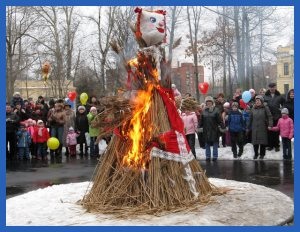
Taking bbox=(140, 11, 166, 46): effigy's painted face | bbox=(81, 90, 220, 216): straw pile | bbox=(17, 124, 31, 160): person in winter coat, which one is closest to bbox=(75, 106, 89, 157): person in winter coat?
bbox=(17, 124, 31, 160): person in winter coat

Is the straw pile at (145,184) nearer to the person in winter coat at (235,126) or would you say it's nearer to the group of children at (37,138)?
the person in winter coat at (235,126)

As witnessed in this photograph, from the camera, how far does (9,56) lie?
2253cm

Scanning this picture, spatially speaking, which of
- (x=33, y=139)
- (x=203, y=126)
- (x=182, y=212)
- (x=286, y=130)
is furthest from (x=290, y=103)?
(x=33, y=139)

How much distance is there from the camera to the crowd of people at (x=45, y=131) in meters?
14.7

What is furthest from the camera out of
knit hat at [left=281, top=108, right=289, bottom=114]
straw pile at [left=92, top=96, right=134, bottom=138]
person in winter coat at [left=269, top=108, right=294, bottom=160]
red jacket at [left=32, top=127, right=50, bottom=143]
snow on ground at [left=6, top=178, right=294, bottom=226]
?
red jacket at [left=32, top=127, right=50, bottom=143]

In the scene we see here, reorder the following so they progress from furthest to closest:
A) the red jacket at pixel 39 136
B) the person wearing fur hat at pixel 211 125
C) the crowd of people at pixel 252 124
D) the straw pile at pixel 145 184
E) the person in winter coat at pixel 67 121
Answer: the person in winter coat at pixel 67 121 < the red jacket at pixel 39 136 < the person wearing fur hat at pixel 211 125 < the crowd of people at pixel 252 124 < the straw pile at pixel 145 184

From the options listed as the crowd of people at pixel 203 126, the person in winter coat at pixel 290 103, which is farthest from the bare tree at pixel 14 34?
the person in winter coat at pixel 290 103

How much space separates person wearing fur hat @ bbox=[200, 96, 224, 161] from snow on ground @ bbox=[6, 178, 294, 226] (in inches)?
204

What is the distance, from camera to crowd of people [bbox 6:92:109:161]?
14.7m

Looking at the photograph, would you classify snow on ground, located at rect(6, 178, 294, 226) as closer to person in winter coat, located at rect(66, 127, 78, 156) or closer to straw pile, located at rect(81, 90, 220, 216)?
straw pile, located at rect(81, 90, 220, 216)

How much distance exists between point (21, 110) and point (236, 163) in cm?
769

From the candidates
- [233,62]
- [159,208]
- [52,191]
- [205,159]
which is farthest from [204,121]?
[233,62]

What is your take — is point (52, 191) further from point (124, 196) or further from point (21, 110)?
point (21, 110)

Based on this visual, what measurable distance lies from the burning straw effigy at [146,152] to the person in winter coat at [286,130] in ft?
18.4
